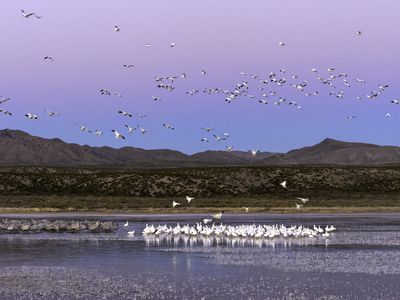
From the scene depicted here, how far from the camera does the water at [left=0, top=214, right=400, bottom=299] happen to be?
24.7m

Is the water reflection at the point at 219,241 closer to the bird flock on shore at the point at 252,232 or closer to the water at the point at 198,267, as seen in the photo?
the water at the point at 198,267

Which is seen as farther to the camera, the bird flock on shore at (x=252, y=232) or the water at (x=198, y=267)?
the bird flock on shore at (x=252, y=232)

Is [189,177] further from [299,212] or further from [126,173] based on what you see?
[299,212]

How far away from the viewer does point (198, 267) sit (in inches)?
1201

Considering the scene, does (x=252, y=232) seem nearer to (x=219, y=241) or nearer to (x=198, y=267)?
(x=219, y=241)

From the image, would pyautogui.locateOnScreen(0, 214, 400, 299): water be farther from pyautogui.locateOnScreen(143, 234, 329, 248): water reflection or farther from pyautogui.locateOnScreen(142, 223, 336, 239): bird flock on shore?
pyautogui.locateOnScreen(142, 223, 336, 239): bird flock on shore

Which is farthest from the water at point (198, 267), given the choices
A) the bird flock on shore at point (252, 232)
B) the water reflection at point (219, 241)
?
the bird flock on shore at point (252, 232)

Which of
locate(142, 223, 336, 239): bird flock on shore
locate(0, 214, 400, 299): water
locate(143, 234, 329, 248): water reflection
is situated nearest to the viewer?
locate(0, 214, 400, 299): water

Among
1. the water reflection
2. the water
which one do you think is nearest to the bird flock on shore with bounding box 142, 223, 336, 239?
the water reflection

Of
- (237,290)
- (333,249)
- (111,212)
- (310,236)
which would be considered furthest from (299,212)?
(237,290)

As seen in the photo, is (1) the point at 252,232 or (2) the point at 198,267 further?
(1) the point at 252,232

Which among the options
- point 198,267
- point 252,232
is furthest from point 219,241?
point 198,267

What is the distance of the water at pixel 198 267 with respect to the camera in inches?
971

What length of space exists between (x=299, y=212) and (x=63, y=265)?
4673cm
